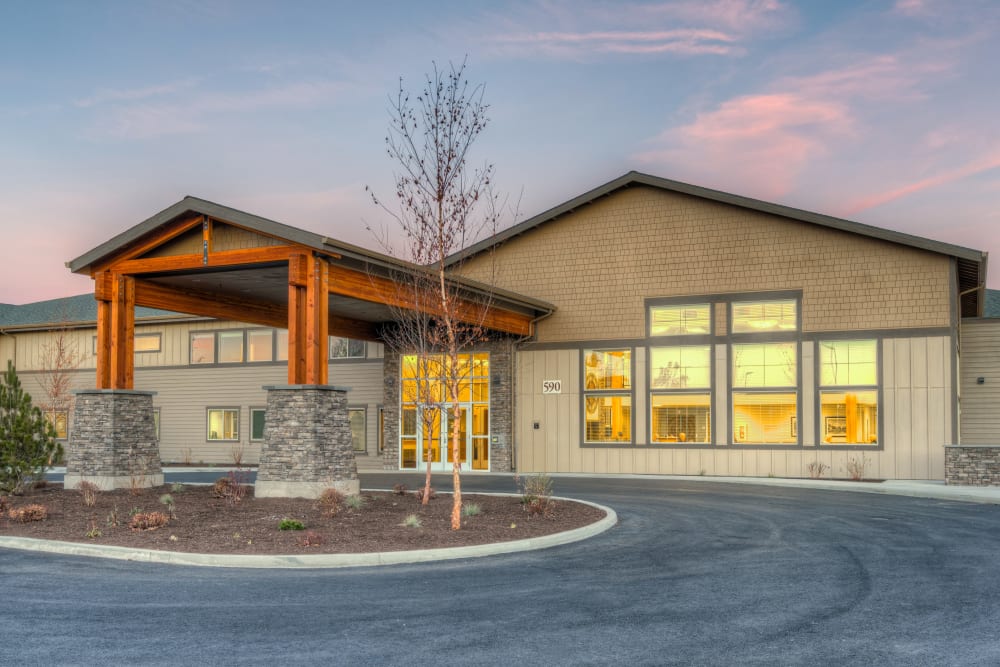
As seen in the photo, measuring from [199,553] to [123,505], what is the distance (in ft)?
20.1

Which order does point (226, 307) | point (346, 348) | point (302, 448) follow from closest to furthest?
1. point (302, 448)
2. point (226, 307)
3. point (346, 348)

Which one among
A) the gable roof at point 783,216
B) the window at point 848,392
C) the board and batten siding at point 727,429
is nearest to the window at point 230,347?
the gable roof at point 783,216

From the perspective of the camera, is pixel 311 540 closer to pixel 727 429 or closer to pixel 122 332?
pixel 122 332

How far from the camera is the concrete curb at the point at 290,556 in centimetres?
1127

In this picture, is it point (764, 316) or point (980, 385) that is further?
point (980, 385)

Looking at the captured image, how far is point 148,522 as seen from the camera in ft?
45.2

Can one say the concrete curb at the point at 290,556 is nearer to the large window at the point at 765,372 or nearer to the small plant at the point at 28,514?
the small plant at the point at 28,514

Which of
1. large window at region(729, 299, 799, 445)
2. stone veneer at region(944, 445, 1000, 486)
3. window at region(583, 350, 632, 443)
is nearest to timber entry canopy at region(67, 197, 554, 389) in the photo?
window at region(583, 350, 632, 443)

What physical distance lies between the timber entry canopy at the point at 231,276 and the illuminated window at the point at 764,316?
6.83 metres

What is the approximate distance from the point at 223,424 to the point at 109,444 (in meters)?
15.4

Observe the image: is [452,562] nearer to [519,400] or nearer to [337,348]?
[519,400]

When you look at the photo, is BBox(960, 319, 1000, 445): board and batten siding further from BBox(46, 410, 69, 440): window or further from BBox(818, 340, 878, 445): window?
BBox(46, 410, 69, 440): window

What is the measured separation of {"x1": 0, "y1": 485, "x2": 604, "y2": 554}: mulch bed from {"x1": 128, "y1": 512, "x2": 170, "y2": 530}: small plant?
102 millimetres

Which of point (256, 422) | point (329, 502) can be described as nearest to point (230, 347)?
point (256, 422)
